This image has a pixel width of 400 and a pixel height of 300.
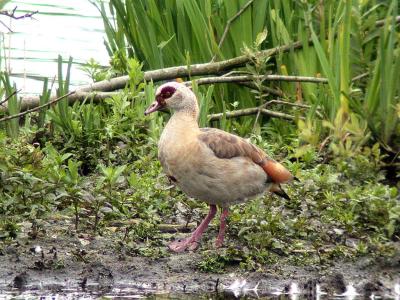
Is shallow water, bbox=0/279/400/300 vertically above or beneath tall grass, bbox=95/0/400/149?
beneath

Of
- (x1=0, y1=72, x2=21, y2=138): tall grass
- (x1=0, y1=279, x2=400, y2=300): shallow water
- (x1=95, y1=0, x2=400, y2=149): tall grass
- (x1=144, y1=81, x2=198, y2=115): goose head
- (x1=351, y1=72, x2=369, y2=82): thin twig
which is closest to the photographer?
(x1=0, y1=279, x2=400, y2=300): shallow water

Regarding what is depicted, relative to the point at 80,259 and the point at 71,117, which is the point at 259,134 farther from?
the point at 80,259

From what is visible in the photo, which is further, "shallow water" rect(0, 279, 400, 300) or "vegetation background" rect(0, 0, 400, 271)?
"vegetation background" rect(0, 0, 400, 271)

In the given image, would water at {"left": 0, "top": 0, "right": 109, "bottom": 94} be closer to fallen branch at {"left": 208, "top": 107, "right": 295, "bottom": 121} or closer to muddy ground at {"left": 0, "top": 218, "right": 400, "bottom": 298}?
fallen branch at {"left": 208, "top": 107, "right": 295, "bottom": 121}

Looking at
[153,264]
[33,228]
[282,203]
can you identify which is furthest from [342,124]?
[33,228]

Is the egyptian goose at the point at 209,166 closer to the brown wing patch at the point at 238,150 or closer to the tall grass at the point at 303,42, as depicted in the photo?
the brown wing patch at the point at 238,150

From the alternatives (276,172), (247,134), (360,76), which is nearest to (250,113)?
(247,134)

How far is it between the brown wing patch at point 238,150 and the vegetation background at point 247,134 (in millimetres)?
232

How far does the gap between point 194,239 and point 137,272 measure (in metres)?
0.57

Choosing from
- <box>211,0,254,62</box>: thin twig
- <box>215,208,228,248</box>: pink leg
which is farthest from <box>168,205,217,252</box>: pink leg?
<box>211,0,254,62</box>: thin twig

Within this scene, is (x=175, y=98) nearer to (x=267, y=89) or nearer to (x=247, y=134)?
(x=247, y=134)

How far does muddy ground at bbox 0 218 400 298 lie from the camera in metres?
7.25

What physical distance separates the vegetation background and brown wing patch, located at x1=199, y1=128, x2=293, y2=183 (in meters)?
0.23

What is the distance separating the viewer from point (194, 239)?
7.80 m
